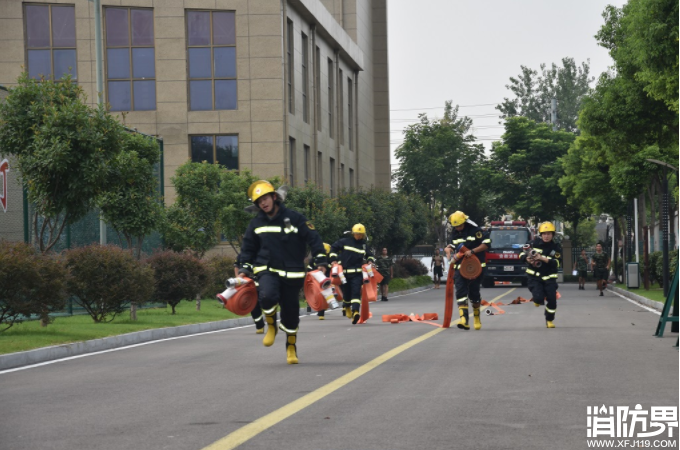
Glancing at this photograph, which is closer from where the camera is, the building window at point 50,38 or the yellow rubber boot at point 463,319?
the yellow rubber boot at point 463,319

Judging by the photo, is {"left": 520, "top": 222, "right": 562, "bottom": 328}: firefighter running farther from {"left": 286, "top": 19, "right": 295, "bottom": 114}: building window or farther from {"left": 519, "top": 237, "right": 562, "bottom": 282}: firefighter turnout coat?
{"left": 286, "top": 19, "right": 295, "bottom": 114}: building window

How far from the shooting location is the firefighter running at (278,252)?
37.6 feet

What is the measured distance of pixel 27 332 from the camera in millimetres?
17188

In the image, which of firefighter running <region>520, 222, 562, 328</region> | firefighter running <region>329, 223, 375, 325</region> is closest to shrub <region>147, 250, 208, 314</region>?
firefighter running <region>329, 223, 375, 325</region>

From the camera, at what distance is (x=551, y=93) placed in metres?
103

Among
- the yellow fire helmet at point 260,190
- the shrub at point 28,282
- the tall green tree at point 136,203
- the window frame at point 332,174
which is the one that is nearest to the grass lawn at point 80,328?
the shrub at point 28,282

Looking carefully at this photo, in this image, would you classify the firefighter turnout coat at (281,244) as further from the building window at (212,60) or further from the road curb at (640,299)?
the building window at (212,60)

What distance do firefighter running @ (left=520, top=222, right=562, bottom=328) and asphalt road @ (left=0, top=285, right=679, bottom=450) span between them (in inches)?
84.4

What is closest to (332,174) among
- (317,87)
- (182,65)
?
(317,87)

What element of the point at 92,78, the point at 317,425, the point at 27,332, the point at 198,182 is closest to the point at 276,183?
the point at 198,182

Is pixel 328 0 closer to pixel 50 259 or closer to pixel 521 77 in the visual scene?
pixel 521 77

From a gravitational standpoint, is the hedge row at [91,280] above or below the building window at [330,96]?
below

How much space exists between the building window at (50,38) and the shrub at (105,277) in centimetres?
2860

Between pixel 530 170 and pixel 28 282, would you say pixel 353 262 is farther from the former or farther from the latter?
pixel 530 170
